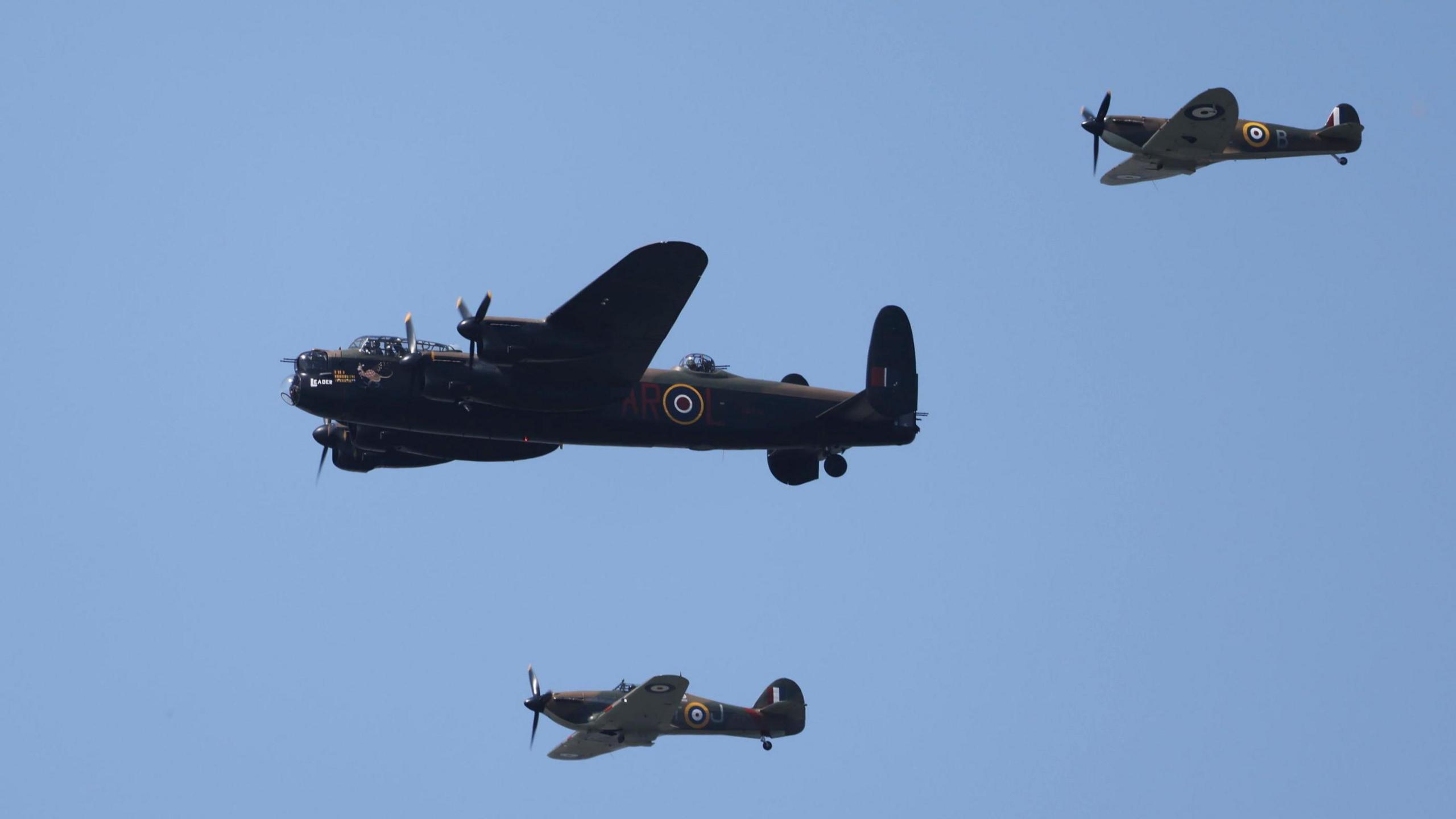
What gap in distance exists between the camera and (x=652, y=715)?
1617 inches

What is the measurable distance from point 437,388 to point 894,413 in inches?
364

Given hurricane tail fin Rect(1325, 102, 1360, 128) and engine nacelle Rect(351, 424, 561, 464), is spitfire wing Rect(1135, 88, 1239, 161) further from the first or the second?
engine nacelle Rect(351, 424, 561, 464)

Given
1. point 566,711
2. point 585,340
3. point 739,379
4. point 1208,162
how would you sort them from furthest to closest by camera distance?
point 566,711 < point 1208,162 < point 739,379 < point 585,340

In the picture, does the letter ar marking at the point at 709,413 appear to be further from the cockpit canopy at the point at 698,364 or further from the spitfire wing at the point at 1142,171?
the spitfire wing at the point at 1142,171

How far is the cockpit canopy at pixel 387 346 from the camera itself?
108ft

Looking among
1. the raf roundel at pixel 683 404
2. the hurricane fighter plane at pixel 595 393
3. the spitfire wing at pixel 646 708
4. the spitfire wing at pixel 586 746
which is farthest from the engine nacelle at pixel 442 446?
the spitfire wing at pixel 586 746

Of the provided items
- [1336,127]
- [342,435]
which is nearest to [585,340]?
[342,435]

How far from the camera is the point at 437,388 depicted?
32.5 m

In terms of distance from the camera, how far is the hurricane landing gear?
3625 cm

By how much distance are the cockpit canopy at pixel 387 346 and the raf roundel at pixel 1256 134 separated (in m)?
19.1

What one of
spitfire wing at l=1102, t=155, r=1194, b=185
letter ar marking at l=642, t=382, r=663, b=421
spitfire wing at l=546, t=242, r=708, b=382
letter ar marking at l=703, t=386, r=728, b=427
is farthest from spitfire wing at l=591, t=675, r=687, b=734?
spitfire wing at l=1102, t=155, r=1194, b=185

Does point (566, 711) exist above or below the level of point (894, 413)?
below

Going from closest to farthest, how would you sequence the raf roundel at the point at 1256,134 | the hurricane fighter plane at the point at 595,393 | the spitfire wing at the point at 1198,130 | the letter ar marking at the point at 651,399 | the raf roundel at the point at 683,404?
the hurricane fighter plane at the point at 595,393 < the letter ar marking at the point at 651,399 < the raf roundel at the point at 683,404 < the spitfire wing at the point at 1198,130 < the raf roundel at the point at 1256,134

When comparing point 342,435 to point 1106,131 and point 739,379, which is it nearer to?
point 739,379
